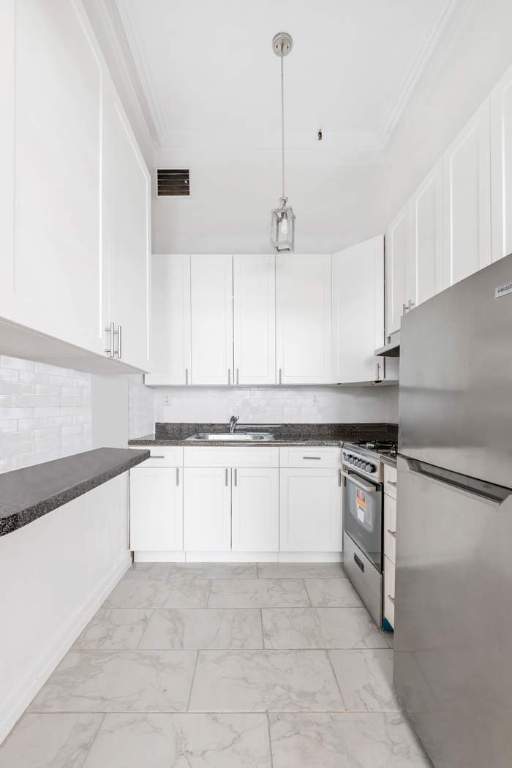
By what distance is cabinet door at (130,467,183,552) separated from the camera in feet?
9.43

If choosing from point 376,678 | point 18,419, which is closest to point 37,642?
point 18,419

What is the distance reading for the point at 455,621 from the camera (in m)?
1.10

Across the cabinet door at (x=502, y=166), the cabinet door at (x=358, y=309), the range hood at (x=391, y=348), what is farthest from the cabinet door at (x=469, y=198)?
the cabinet door at (x=358, y=309)

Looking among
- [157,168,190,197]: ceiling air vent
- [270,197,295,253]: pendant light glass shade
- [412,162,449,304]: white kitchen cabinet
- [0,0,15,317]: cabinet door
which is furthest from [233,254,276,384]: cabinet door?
[0,0,15,317]: cabinet door

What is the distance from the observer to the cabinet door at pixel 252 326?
3.19m

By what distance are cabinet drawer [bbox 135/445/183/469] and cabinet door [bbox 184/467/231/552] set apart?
101mm

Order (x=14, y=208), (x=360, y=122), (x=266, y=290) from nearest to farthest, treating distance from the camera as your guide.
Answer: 1. (x=14, y=208)
2. (x=360, y=122)
3. (x=266, y=290)

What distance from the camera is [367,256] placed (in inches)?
112

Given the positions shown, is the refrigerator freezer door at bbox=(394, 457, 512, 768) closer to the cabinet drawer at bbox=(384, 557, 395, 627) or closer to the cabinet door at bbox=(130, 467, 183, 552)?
the cabinet drawer at bbox=(384, 557, 395, 627)

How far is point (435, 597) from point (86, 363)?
154cm

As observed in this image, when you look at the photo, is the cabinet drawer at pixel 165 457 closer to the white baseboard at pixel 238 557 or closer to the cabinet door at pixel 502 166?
the white baseboard at pixel 238 557

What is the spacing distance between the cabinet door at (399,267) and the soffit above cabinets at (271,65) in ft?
2.42

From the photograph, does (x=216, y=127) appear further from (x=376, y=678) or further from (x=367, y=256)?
(x=376, y=678)

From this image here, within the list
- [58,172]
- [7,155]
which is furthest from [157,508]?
[7,155]
